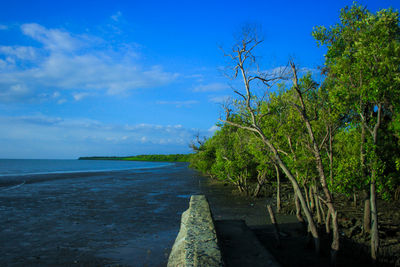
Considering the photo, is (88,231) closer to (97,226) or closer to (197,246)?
(97,226)

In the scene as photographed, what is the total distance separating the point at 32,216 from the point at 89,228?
6.29 metres

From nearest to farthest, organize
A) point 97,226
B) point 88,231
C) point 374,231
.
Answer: point 374,231 → point 88,231 → point 97,226

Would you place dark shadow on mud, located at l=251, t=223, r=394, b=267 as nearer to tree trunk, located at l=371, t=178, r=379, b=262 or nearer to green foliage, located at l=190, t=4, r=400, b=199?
tree trunk, located at l=371, t=178, r=379, b=262

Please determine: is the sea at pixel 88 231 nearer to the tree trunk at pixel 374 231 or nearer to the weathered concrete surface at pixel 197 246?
the weathered concrete surface at pixel 197 246

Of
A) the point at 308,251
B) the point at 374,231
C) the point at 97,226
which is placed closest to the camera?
the point at 374,231

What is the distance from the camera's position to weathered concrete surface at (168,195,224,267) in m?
6.69

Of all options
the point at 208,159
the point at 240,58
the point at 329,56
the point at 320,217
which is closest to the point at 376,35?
the point at 329,56

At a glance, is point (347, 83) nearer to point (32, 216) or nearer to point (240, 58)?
point (240, 58)

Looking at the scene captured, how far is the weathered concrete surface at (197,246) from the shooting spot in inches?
263

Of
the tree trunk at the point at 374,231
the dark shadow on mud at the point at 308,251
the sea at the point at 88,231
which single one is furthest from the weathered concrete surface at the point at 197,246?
the tree trunk at the point at 374,231

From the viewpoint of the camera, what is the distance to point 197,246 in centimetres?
759

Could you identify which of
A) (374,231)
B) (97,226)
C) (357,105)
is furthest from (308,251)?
(97,226)

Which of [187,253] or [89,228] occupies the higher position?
[187,253]

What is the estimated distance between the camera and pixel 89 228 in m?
16.7
